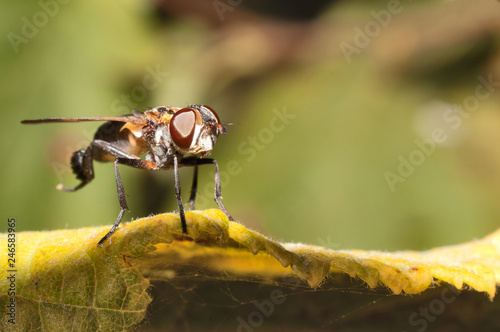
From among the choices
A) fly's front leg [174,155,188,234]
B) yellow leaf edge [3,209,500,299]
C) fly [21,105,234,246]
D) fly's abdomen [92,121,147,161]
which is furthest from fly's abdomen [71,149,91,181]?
yellow leaf edge [3,209,500,299]

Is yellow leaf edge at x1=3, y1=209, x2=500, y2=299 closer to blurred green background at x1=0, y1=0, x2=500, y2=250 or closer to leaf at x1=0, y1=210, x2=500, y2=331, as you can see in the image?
leaf at x1=0, y1=210, x2=500, y2=331

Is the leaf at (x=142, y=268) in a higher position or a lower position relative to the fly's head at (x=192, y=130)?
lower

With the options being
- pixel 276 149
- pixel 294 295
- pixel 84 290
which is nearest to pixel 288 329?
pixel 294 295

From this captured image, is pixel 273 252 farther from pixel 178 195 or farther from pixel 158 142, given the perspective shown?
pixel 158 142

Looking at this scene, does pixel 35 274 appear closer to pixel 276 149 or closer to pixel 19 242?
pixel 19 242

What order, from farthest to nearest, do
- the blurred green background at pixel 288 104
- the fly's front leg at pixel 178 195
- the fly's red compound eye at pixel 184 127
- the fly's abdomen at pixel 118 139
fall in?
1. the blurred green background at pixel 288 104
2. the fly's abdomen at pixel 118 139
3. the fly's red compound eye at pixel 184 127
4. the fly's front leg at pixel 178 195

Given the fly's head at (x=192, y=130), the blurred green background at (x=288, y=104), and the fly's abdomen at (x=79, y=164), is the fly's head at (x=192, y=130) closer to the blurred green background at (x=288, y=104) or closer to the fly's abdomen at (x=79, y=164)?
the fly's abdomen at (x=79, y=164)

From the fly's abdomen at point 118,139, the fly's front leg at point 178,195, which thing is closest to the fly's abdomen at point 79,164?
the fly's abdomen at point 118,139
